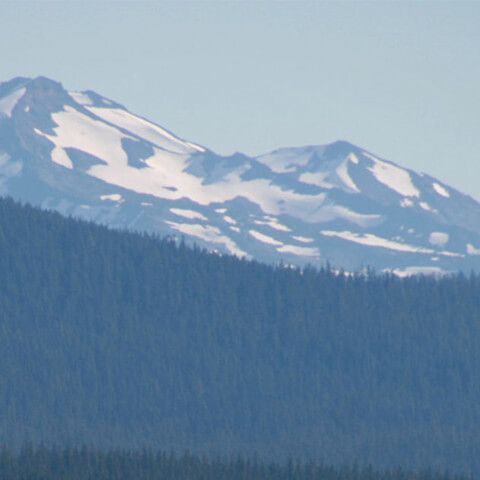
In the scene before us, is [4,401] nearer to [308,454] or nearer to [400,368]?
[308,454]

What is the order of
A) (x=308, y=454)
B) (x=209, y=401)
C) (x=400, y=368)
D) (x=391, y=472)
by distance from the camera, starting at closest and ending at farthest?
(x=391, y=472), (x=308, y=454), (x=209, y=401), (x=400, y=368)

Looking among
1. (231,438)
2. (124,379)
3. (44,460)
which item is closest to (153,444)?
(231,438)

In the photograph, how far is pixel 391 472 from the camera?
128 m

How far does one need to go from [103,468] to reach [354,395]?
277ft

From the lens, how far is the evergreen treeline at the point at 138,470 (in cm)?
10419

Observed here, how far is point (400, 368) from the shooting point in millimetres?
198750

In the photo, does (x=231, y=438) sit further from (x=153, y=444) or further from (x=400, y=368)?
(x=400, y=368)

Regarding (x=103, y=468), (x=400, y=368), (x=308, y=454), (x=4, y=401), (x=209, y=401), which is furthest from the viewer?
(x=400, y=368)

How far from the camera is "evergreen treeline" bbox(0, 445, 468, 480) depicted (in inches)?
4102

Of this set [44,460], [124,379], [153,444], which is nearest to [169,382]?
[124,379]

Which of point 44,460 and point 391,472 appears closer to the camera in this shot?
point 44,460

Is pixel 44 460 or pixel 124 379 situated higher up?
pixel 124 379

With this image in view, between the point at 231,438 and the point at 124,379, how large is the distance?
21001 millimetres

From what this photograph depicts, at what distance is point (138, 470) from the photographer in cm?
10850
